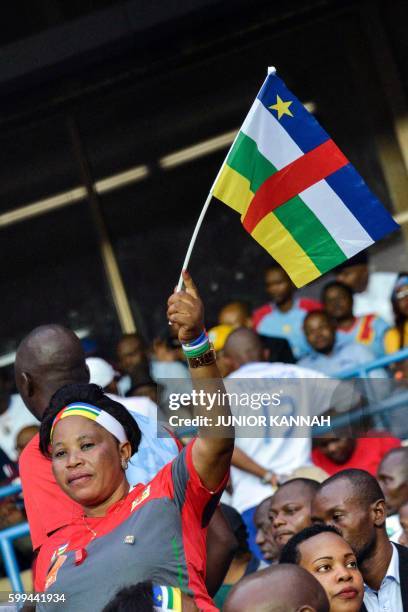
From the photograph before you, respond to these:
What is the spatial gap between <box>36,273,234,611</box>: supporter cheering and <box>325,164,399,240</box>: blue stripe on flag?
129 cm

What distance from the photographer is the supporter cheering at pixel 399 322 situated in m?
8.41

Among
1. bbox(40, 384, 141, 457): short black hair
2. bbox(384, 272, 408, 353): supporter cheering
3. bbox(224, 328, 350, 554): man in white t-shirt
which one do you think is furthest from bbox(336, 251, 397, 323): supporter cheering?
bbox(40, 384, 141, 457): short black hair

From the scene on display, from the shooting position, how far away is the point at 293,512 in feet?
19.4

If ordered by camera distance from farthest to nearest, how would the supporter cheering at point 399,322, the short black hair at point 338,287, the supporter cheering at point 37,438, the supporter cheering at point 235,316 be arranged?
1. the supporter cheering at point 235,316
2. the short black hair at point 338,287
3. the supporter cheering at point 399,322
4. the supporter cheering at point 37,438

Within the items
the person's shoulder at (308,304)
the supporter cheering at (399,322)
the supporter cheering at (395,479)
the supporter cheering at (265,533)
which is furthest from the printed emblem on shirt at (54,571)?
the person's shoulder at (308,304)

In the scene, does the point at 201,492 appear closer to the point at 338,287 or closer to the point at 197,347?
the point at 197,347

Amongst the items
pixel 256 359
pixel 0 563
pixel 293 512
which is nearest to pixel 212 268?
pixel 256 359

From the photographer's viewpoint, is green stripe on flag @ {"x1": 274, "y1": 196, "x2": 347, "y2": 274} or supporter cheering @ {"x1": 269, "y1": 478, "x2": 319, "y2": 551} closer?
green stripe on flag @ {"x1": 274, "y1": 196, "x2": 347, "y2": 274}

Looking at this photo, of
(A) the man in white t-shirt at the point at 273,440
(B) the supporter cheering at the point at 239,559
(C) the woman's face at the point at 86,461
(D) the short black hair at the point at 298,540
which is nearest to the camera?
(C) the woman's face at the point at 86,461

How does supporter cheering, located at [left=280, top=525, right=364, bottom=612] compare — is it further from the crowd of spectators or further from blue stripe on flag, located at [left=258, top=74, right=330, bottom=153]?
blue stripe on flag, located at [left=258, top=74, right=330, bottom=153]

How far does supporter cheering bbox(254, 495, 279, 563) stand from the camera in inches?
247

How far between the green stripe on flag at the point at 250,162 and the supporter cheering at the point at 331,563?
4.47 ft

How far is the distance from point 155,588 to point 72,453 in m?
0.67

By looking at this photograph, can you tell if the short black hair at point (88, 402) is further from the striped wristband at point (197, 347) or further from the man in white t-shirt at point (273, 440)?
the man in white t-shirt at point (273, 440)
